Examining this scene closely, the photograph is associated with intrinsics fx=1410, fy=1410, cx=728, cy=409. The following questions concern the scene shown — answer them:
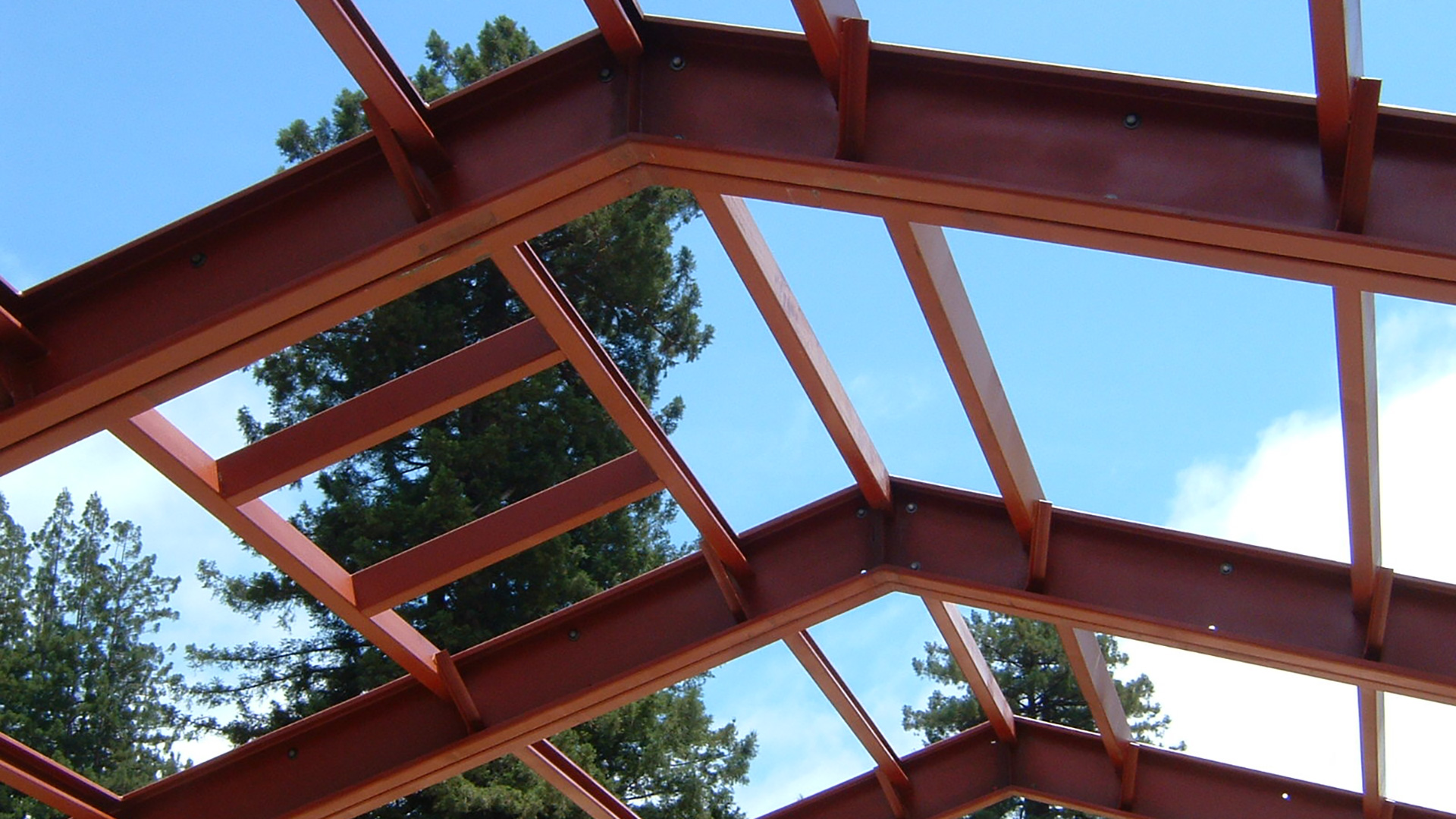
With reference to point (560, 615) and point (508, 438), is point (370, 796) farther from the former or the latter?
point (508, 438)

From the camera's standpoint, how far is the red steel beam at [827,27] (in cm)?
487

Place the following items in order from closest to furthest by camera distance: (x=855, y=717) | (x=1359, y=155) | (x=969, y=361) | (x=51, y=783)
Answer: (x=1359, y=155)
(x=969, y=361)
(x=51, y=783)
(x=855, y=717)

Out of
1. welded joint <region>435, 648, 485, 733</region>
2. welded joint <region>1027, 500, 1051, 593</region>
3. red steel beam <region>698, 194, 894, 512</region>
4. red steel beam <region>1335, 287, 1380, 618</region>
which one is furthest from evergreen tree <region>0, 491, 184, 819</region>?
red steel beam <region>1335, 287, 1380, 618</region>

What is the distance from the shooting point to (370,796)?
8.52 meters

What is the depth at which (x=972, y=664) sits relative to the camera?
898 centimetres

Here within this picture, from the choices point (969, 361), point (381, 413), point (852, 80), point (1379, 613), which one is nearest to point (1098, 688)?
point (1379, 613)

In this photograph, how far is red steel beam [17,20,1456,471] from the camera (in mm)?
4777

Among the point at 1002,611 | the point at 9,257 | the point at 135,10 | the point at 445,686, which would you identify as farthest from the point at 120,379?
the point at 135,10

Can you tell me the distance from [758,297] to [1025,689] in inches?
764

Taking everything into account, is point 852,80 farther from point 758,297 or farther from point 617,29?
point 758,297

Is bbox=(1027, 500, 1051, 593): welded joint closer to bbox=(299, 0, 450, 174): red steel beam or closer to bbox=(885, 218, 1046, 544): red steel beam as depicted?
bbox=(885, 218, 1046, 544): red steel beam

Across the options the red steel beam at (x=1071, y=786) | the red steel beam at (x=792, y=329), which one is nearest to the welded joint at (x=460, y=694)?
the red steel beam at (x=792, y=329)

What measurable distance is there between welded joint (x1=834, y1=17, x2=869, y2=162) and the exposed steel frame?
0.04ft

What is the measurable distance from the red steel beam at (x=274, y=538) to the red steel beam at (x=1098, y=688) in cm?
378
